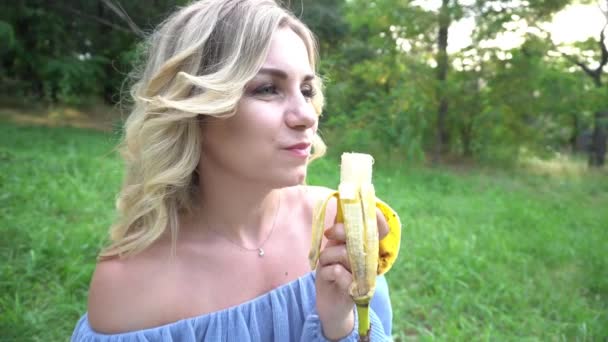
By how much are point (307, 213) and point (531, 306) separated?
220 cm

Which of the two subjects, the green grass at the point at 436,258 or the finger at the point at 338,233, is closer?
the finger at the point at 338,233

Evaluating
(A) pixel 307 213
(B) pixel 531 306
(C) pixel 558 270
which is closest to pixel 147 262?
(A) pixel 307 213

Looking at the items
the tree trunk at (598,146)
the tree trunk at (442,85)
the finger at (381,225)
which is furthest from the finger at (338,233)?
the tree trunk at (598,146)

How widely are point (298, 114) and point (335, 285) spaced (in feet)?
1.59

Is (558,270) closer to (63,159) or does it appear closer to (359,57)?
(63,159)

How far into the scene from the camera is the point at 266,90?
1390 mm

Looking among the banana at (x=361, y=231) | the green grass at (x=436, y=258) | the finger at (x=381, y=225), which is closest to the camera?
the banana at (x=361, y=231)

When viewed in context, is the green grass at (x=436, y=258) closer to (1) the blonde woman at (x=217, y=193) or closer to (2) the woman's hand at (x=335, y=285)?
(1) the blonde woman at (x=217, y=193)

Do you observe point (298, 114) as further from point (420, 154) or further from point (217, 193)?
point (420, 154)

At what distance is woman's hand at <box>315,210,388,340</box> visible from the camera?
121 centimetres

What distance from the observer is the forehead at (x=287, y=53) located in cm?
139

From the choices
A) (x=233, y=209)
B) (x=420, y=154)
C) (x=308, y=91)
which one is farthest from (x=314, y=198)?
(x=420, y=154)

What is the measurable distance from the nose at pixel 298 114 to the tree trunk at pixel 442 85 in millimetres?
9153

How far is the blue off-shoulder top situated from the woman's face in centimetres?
41
